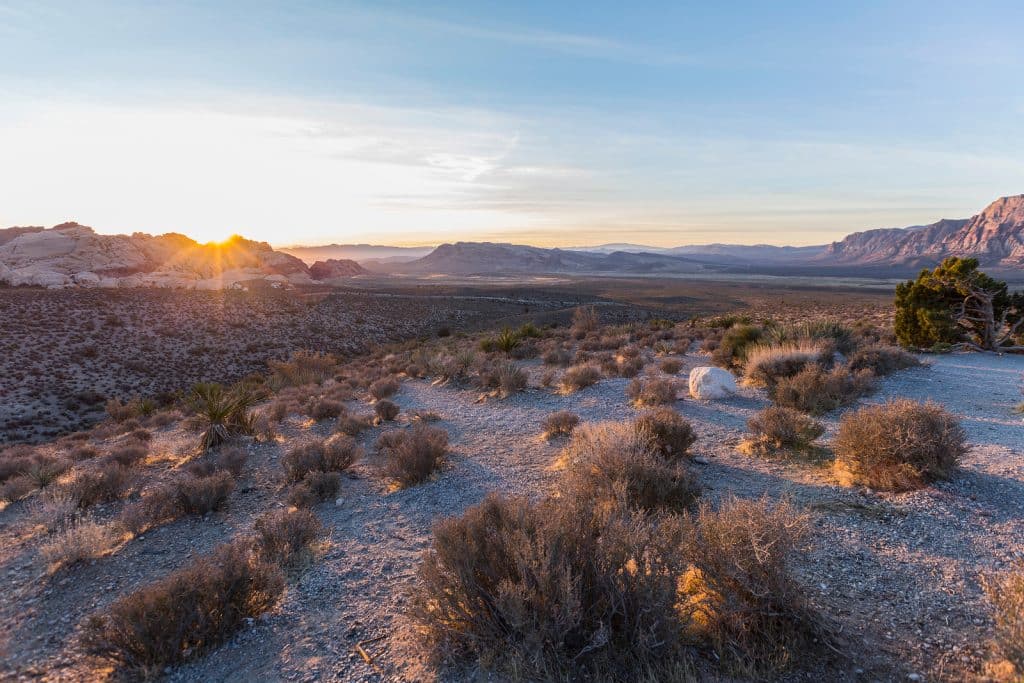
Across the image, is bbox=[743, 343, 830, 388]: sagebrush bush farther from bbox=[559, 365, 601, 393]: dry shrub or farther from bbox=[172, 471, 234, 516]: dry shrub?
bbox=[172, 471, 234, 516]: dry shrub

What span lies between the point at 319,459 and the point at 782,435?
6958 millimetres

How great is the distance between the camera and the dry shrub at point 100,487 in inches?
278

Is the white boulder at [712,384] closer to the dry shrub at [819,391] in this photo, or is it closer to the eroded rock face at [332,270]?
the dry shrub at [819,391]

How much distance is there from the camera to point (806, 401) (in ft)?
30.2

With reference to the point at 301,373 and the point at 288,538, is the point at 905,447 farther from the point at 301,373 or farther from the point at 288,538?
the point at 301,373

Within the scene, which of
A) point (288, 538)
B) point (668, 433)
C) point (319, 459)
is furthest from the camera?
point (319, 459)

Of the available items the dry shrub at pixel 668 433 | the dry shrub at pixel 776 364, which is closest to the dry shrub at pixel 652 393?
the dry shrub at pixel 776 364

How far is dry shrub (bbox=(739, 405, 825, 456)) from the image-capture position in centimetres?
720

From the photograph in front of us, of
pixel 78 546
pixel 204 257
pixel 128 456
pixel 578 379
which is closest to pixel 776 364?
pixel 578 379

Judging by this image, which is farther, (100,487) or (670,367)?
(670,367)

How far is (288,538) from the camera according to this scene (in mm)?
5230

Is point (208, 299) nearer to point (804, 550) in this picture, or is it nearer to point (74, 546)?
point (74, 546)

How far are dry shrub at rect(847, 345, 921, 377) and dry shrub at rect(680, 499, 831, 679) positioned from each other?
1026 cm

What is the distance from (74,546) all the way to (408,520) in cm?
355
